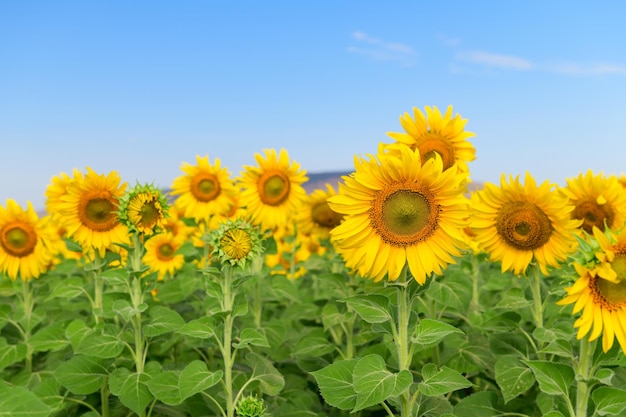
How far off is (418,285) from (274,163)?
3227 mm

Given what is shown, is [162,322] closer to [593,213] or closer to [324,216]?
[324,216]

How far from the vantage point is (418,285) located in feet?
10.9

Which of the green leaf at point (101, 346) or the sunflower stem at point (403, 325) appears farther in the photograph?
the green leaf at point (101, 346)

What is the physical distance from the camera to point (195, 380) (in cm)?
370

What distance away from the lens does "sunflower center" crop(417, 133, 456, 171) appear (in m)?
4.42

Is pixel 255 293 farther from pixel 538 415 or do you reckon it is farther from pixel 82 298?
pixel 538 415

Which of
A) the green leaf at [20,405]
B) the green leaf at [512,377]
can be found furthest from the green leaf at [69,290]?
the green leaf at [512,377]

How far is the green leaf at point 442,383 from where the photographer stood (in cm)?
307

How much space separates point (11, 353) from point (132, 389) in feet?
5.71

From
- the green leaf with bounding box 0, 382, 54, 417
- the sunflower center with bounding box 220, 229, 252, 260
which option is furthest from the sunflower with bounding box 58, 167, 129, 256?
the green leaf with bounding box 0, 382, 54, 417

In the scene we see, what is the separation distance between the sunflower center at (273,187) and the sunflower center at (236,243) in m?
2.39

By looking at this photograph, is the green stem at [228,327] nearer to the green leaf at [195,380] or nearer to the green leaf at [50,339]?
the green leaf at [195,380]

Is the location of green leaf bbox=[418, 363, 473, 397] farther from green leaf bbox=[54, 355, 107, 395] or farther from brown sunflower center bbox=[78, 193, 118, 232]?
brown sunflower center bbox=[78, 193, 118, 232]

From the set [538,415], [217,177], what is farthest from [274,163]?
[538,415]
